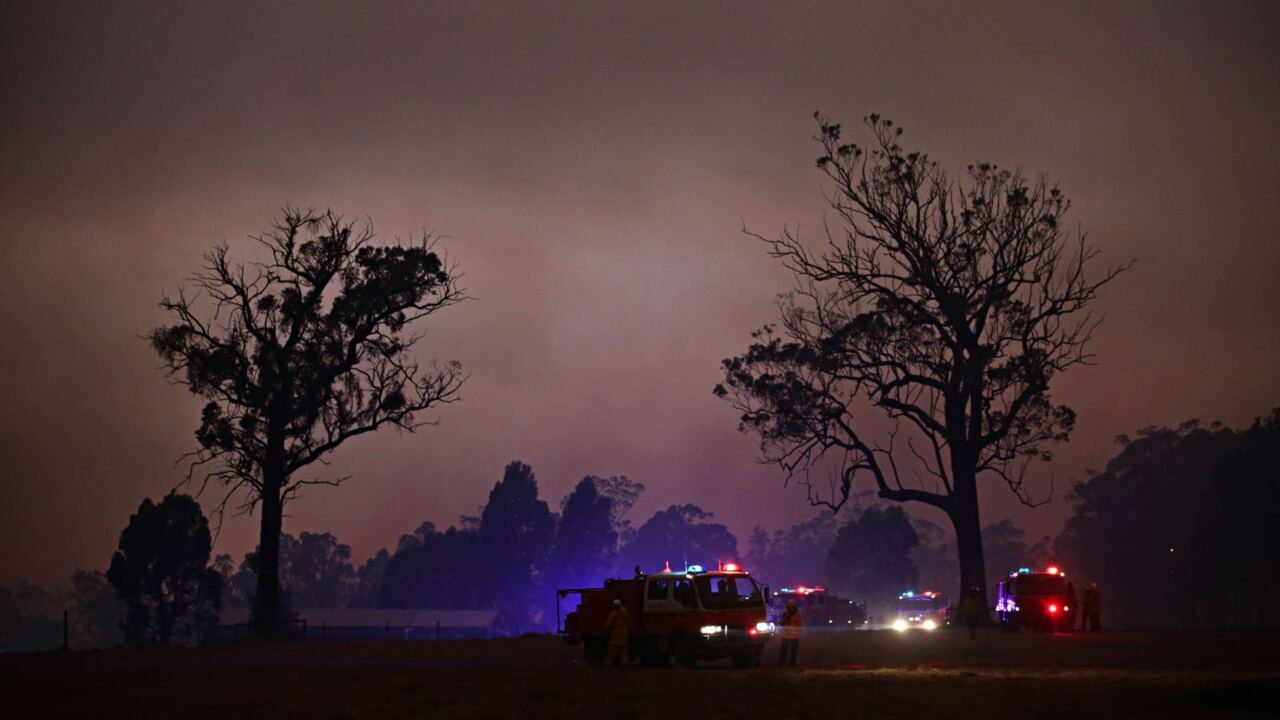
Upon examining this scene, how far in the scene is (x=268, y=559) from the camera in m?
54.9

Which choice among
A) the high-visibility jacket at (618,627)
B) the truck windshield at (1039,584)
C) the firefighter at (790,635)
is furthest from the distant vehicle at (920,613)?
the high-visibility jacket at (618,627)

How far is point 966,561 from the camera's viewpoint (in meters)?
56.0

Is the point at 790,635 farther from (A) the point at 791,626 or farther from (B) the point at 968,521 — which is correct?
(B) the point at 968,521

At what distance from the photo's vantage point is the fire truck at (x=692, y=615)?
99.5 ft

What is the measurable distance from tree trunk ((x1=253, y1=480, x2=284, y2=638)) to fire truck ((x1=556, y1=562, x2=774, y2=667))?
2708 cm

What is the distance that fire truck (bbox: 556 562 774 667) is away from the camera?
3033cm

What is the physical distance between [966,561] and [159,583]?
206ft

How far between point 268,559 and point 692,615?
3057 cm

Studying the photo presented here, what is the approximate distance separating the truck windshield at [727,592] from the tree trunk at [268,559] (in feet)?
97.9

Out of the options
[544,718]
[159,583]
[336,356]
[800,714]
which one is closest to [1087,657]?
[800,714]

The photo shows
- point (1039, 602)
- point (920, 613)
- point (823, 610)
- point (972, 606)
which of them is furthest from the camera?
point (823, 610)

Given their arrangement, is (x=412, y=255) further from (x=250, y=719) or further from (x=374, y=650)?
(x=250, y=719)

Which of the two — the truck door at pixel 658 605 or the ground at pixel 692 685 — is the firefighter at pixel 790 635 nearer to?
the ground at pixel 692 685

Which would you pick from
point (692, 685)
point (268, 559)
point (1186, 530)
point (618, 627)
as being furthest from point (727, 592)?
point (1186, 530)
